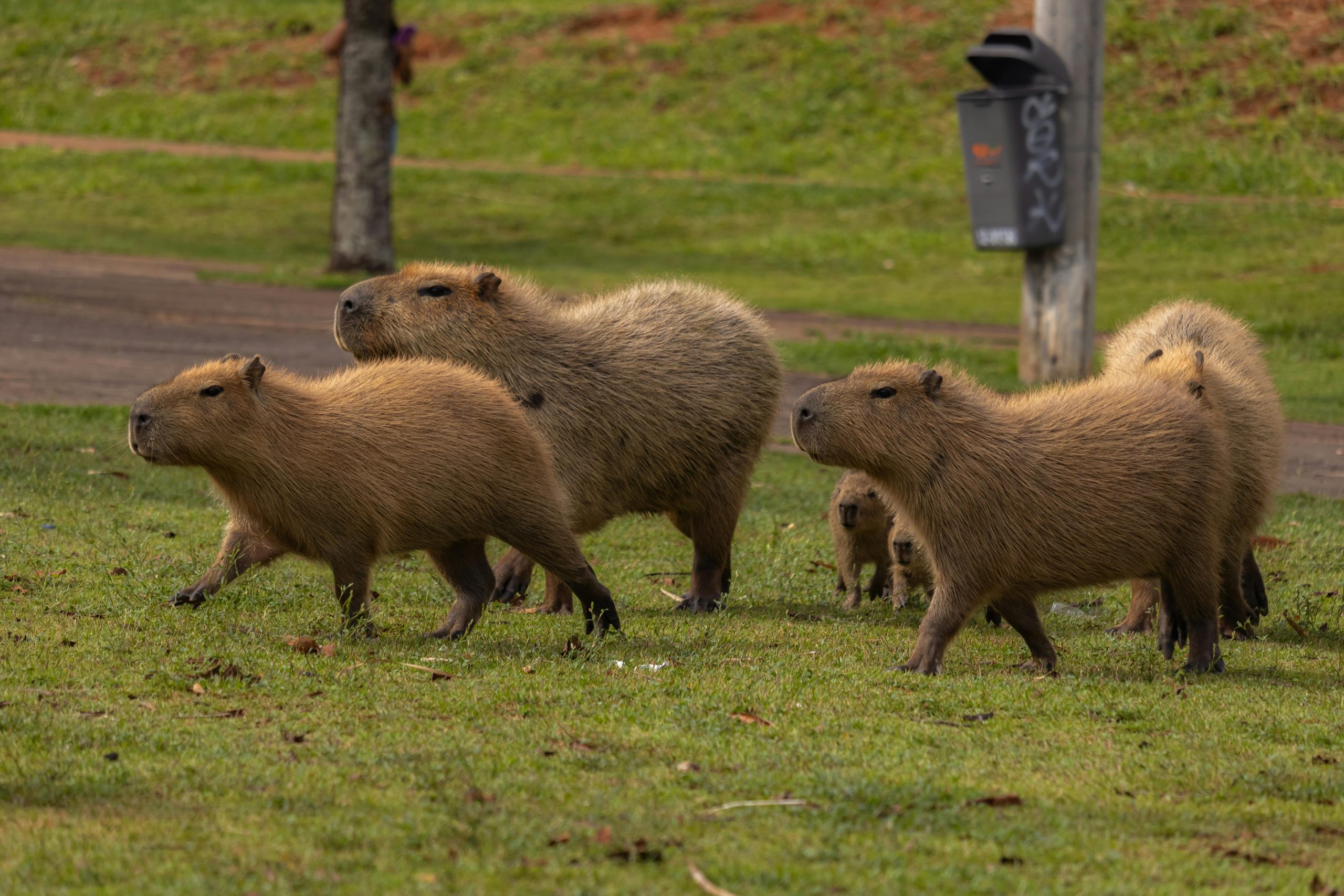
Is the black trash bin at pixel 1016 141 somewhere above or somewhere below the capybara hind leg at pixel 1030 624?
above

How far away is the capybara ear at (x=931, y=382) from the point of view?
240 inches

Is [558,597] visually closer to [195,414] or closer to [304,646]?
[304,646]

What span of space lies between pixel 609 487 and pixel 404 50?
47.2 ft

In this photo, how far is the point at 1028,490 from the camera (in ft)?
19.6

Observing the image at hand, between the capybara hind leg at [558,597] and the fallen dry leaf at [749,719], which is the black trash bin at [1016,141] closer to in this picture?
the capybara hind leg at [558,597]

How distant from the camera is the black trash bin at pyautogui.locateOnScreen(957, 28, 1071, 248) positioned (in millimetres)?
12719

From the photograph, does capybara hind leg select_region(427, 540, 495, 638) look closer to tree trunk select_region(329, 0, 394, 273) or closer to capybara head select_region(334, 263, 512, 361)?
capybara head select_region(334, 263, 512, 361)

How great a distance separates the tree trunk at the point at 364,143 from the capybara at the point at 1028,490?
1387 centimetres

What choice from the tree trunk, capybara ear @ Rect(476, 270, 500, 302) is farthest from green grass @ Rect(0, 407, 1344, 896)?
the tree trunk

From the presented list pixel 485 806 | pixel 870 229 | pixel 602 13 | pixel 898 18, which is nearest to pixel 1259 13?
pixel 898 18

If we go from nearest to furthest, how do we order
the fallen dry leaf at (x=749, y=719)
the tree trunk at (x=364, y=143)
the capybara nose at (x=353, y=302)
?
the fallen dry leaf at (x=749, y=719)
the capybara nose at (x=353, y=302)
the tree trunk at (x=364, y=143)

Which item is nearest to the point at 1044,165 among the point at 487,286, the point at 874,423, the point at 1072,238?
the point at 1072,238

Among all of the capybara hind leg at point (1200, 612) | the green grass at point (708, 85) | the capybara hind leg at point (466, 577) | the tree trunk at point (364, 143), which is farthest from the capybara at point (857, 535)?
the green grass at point (708, 85)

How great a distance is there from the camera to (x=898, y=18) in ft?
107
